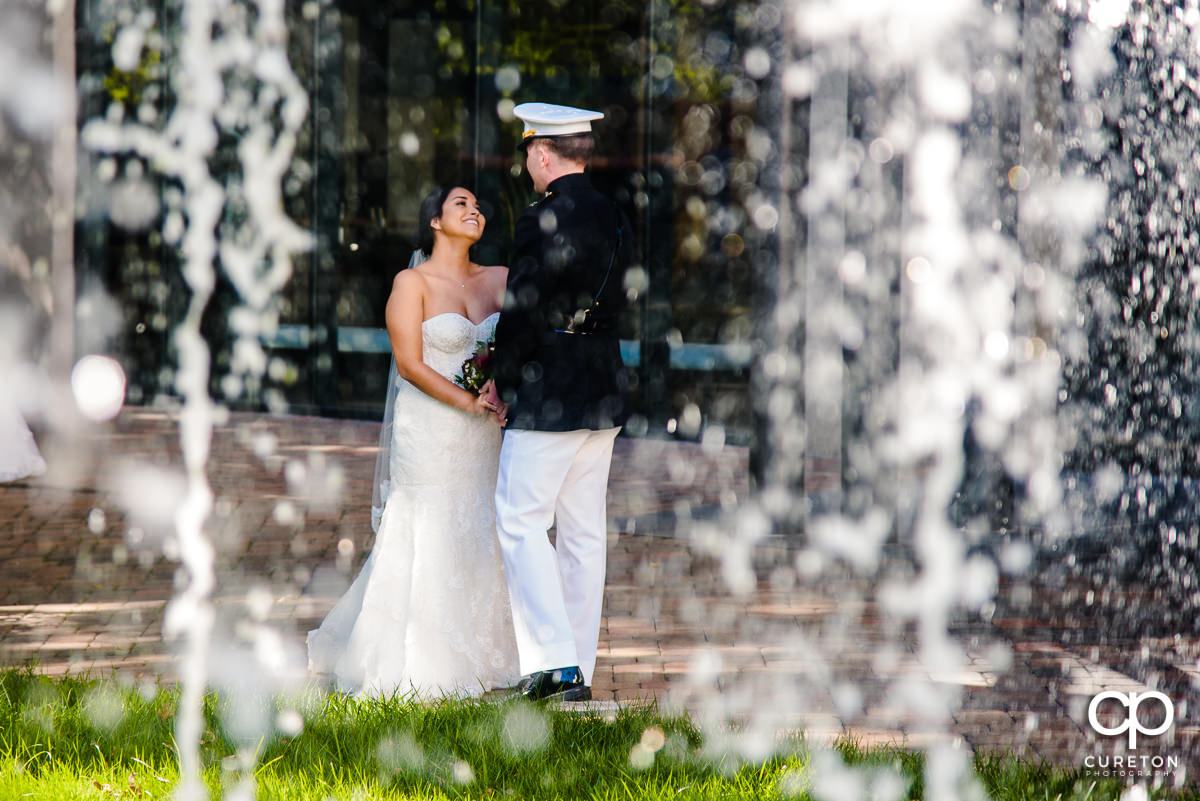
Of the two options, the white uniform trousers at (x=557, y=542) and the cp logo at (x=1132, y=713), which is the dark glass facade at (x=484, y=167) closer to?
the white uniform trousers at (x=557, y=542)

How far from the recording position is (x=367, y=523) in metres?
8.16

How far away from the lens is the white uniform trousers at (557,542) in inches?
180

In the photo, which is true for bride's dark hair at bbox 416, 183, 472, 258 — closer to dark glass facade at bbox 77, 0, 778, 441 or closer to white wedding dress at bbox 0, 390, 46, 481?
white wedding dress at bbox 0, 390, 46, 481

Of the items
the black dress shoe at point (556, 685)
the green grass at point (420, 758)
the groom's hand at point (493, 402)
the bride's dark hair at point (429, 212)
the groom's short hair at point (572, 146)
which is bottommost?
the green grass at point (420, 758)

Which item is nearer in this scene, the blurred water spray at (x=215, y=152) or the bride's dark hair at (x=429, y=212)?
the bride's dark hair at (x=429, y=212)

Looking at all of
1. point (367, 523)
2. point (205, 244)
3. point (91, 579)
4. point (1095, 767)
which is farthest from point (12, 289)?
point (1095, 767)

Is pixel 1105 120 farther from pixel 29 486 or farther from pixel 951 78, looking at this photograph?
pixel 29 486

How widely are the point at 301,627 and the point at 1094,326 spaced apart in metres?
5.71

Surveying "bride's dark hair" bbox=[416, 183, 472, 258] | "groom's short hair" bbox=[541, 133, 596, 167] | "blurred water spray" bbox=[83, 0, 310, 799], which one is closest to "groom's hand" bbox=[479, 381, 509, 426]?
"bride's dark hair" bbox=[416, 183, 472, 258]

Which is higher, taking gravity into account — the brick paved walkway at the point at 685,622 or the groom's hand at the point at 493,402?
the groom's hand at the point at 493,402

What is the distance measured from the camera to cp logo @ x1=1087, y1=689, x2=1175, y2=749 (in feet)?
14.4

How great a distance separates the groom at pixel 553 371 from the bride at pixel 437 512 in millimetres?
290

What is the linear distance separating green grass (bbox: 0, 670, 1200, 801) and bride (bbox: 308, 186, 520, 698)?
1.21 ft

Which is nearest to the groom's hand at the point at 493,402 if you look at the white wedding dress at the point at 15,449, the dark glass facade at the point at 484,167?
the white wedding dress at the point at 15,449
